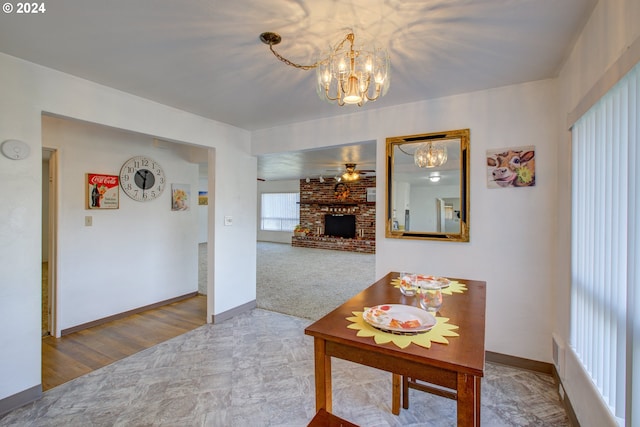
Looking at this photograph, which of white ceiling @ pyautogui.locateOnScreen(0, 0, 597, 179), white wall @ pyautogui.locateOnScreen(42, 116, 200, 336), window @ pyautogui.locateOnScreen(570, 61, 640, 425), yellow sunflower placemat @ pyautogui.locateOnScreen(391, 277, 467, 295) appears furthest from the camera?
white wall @ pyautogui.locateOnScreen(42, 116, 200, 336)

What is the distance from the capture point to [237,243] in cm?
373

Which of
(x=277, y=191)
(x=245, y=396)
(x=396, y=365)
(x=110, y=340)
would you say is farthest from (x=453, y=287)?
(x=277, y=191)

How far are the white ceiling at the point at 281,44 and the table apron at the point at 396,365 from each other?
1.58 m

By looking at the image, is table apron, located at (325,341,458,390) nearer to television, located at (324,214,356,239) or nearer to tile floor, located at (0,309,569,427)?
tile floor, located at (0,309,569,427)

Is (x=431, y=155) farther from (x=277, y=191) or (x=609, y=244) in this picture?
(x=277, y=191)

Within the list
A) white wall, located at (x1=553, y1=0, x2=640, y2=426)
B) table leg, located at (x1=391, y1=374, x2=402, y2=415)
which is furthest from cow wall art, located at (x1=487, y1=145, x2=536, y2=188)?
table leg, located at (x1=391, y1=374, x2=402, y2=415)

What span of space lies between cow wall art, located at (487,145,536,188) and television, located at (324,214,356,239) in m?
6.87

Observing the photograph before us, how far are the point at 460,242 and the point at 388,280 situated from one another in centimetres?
97

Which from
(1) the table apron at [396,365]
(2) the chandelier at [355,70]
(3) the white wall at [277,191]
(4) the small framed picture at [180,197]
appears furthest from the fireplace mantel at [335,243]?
(1) the table apron at [396,365]

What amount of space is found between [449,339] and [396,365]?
0.24 metres

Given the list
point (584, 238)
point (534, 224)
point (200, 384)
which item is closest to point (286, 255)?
point (200, 384)

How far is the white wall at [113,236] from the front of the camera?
10.2 ft

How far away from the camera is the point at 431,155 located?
2.74 m

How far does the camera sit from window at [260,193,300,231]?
10.7 m
